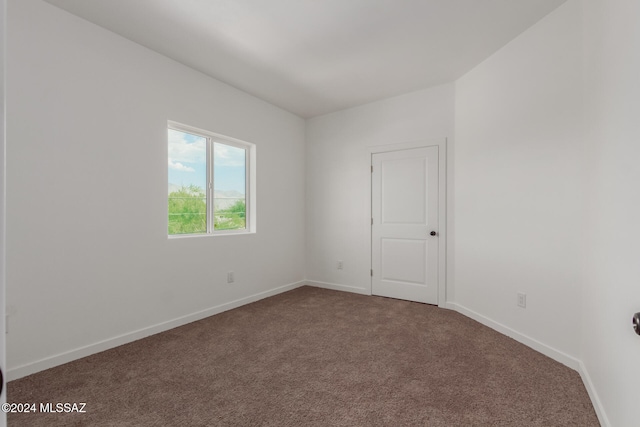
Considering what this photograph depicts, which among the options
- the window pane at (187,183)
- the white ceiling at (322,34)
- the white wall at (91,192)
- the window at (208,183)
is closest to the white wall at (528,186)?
the white ceiling at (322,34)

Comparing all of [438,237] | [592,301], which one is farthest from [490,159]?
[592,301]

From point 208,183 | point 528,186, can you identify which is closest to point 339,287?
point 208,183

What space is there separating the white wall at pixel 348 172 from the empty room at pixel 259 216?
7 centimetres

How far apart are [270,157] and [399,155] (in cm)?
176

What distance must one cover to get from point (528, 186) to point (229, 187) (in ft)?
10.4

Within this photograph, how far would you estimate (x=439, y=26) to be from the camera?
8.21 feet

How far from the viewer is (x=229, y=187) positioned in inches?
149

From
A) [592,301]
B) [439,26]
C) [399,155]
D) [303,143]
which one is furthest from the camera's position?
[303,143]

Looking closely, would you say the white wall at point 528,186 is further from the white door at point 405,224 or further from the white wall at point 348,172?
the white wall at point 348,172

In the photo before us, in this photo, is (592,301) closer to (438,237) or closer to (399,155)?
(438,237)

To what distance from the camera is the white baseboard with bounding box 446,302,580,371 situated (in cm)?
221

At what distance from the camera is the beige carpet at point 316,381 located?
1.66 meters

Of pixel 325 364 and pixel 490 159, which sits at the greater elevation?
pixel 490 159

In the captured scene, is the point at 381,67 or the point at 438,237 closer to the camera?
the point at 381,67
